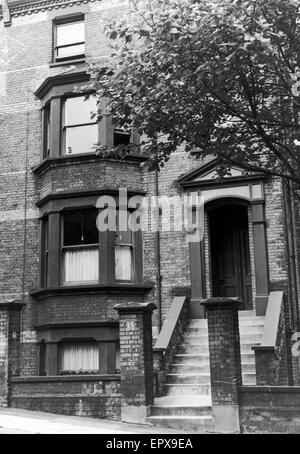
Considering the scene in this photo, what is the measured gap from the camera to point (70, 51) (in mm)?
16531

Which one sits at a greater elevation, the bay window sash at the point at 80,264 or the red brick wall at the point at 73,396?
the bay window sash at the point at 80,264

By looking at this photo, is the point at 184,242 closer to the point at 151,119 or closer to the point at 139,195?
the point at 139,195

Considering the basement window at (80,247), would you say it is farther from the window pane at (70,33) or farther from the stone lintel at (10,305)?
the window pane at (70,33)

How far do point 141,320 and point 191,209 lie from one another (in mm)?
4871

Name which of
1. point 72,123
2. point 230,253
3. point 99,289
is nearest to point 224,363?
point 99,289

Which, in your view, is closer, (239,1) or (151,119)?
(239,1)

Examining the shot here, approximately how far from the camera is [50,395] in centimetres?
1055

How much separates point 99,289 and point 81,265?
3.04 ft

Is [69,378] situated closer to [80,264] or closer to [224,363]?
[224,363]

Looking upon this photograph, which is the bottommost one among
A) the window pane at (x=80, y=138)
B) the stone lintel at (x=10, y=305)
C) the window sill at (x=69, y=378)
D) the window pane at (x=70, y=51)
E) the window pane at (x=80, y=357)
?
the window sill at (x=69, y=378)

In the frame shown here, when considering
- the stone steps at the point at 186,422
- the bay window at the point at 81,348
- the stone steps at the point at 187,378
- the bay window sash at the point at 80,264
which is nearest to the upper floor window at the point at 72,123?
the bay window sash at the point at 80,264

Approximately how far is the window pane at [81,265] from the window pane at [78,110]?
3.43 m

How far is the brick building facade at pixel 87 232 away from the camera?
45.8 ft
